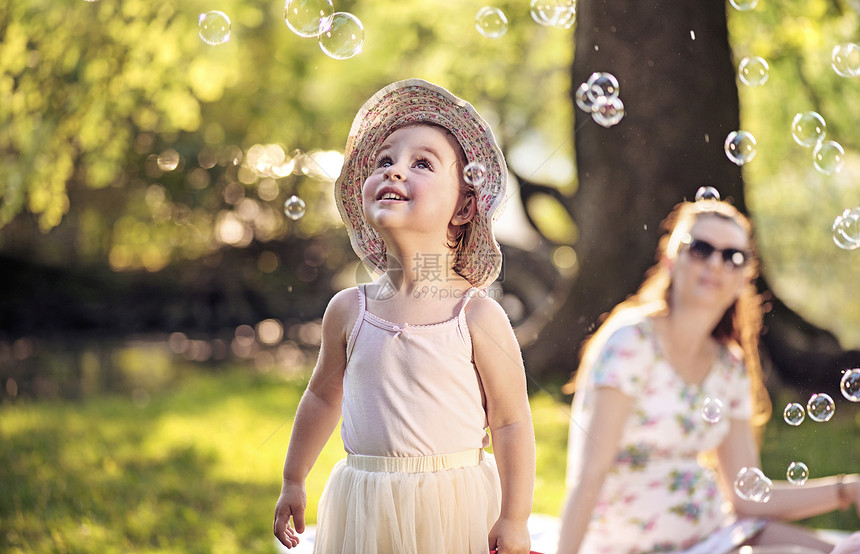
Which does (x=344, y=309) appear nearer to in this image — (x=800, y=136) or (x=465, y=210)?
(x=465, y=210)

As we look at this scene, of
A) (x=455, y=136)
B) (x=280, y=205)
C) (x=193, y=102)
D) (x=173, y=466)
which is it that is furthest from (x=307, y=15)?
(x=280, y=205)

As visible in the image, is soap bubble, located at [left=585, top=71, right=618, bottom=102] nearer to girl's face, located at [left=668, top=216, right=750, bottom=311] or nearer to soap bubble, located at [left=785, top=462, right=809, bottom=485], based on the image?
girl's face, located at [left=668, top=216, right=750, bottom=311]

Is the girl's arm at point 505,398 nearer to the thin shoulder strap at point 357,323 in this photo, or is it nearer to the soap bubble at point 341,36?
the thin shoulder strap at point 357,323

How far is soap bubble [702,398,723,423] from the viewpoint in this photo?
227cm

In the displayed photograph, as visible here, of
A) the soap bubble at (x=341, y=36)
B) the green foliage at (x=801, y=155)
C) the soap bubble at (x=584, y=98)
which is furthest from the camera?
the green foliage at (x=801, y=155)

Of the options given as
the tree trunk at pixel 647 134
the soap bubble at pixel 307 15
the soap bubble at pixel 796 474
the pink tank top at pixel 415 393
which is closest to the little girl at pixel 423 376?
the pink tank top at pixel 415 393

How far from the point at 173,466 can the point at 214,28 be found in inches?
109

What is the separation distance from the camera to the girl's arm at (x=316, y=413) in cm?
181

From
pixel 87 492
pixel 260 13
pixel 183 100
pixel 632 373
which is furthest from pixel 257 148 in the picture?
pixel 632 373

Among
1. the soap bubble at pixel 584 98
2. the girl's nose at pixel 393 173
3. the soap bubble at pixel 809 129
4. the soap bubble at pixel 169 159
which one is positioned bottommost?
the girl's nose at pixel 393 173

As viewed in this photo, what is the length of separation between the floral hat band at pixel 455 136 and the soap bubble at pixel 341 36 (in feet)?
1.33

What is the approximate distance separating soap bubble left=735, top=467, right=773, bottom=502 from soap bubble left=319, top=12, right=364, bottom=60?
1.53 m

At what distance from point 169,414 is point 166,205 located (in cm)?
432

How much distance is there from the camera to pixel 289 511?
1818 millimetres
